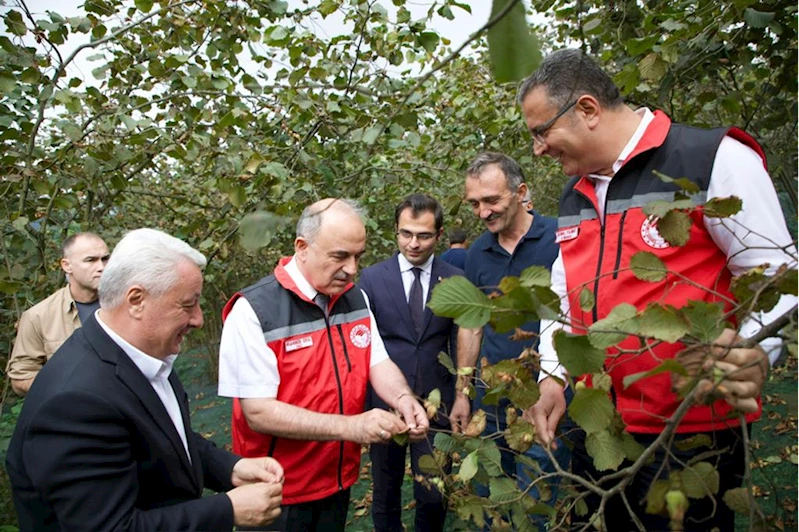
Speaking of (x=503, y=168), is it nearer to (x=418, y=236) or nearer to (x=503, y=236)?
(x=503, y=236)

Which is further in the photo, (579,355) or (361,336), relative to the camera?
(361,336)

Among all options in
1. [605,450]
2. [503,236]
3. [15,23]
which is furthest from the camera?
[503,236]

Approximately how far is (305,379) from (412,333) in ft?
3.84

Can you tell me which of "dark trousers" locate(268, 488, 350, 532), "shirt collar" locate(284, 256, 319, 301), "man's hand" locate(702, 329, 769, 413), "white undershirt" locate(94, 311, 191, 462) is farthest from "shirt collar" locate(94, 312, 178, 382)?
"man's hand" locate(702, 329, 769, 413)

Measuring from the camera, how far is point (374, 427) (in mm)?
2158

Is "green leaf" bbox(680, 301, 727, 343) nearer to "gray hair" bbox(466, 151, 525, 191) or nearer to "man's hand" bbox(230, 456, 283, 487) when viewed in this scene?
"man's hand" bbox(230, 456, 283, 487)

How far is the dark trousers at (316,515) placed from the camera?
7.98 ft

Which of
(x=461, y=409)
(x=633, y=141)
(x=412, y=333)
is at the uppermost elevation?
(x=633, y=141)

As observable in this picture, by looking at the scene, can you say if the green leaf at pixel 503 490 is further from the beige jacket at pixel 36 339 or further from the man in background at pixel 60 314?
the beige jacket at pixel 36 339

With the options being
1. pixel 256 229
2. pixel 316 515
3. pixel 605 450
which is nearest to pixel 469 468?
pixel 605 450

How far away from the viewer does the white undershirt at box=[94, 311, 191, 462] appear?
170 cm

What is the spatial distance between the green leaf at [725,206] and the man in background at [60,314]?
3.36 m

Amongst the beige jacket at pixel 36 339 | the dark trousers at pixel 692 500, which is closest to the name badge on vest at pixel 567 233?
the dark trousers at pixel 692 500

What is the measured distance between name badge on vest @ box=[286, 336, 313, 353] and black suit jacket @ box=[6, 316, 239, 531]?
69 centimetres
